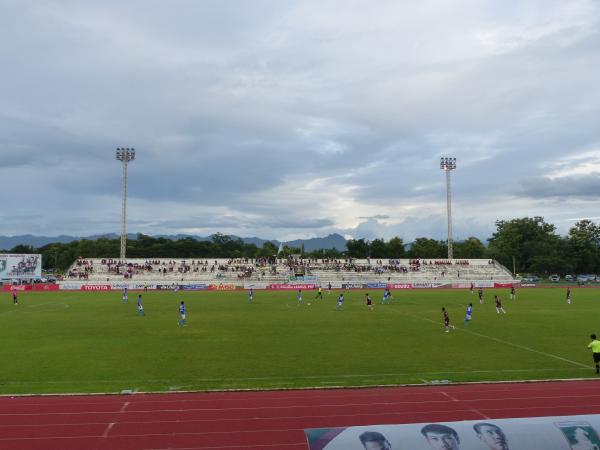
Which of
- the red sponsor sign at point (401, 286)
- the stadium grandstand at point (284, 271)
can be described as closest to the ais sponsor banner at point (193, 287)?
the stadium grandstand at point (284, 271)

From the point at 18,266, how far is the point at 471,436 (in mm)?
79908

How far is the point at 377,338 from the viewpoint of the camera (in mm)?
22703

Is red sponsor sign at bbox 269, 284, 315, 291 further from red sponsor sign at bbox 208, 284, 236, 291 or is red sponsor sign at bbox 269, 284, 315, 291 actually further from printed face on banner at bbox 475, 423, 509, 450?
printed face on banner at bbox 475, 423, 509, 450

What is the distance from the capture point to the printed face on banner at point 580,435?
573cm

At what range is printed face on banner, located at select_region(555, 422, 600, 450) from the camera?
225 inches

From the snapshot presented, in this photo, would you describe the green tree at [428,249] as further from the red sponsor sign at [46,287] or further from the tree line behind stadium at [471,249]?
the red sponsor sign at [46,287]

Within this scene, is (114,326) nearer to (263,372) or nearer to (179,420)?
(263,372)

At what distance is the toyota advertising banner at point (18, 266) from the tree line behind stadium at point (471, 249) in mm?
42427

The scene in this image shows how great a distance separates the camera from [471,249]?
11900cm

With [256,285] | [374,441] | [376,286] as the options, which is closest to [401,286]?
[376,286]

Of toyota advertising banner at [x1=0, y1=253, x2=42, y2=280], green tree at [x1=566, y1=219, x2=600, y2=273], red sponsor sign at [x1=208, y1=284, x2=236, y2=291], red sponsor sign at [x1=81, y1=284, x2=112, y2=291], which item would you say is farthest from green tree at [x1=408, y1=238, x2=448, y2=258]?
toyota advertising banner at [x1=0, y1=253, x2=42, y2=280]

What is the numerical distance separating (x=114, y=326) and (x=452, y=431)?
2480 centimetres

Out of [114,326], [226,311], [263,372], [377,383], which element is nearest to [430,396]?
[377,383]

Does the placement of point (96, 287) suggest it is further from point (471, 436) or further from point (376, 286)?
point (471, 436)
